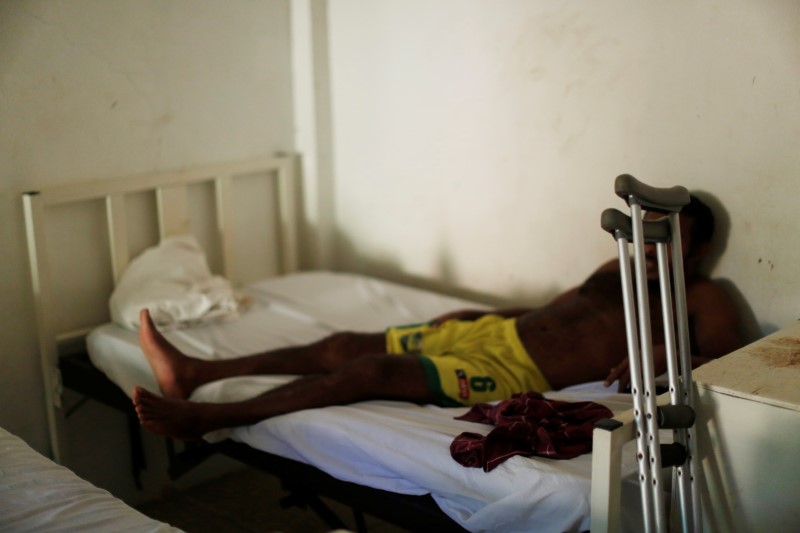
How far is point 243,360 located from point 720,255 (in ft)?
5.07

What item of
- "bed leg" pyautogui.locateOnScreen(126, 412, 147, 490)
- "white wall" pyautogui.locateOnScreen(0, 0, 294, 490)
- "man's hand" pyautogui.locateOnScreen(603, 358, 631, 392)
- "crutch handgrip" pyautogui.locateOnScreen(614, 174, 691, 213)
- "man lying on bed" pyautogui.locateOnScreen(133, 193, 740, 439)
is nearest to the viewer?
"crutch handgrip" pyautogui.locateOnScreen(614, 174, 691, 213)

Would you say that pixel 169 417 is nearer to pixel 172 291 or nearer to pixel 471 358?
pixel 172 291

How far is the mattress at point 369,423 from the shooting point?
202 cm

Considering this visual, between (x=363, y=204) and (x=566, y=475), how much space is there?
6.68 feet

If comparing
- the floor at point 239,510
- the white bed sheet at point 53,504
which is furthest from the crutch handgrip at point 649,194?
the floor at point 239,510

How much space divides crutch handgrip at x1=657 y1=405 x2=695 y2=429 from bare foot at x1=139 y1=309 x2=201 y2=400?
149cm

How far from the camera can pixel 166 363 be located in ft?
9.00

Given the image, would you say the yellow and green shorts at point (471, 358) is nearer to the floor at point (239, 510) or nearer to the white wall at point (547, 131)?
the white wall at point (547, 131)

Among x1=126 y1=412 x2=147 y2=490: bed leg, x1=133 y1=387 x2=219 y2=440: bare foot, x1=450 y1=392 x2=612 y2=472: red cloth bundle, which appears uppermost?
x1=450 y1=392 x2=612 y2=472: red cloth bundle

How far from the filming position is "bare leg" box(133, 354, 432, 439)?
2498mm

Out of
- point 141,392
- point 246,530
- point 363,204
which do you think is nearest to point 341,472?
point 141,392

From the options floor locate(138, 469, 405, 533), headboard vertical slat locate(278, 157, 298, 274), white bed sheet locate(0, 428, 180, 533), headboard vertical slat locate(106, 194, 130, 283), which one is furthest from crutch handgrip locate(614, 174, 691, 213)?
headboard vertical slat locate(278, 157, 298, 274)

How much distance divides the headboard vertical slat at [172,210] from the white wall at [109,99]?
0.31ft

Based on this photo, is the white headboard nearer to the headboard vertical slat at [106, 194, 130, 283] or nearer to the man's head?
the headboard vertical slat at [106, 194, 130, 283]
